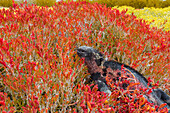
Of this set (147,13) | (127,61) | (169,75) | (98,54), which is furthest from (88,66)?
(147,13)

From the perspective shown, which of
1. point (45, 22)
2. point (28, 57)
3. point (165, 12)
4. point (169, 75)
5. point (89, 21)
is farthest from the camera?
point (165, 12)

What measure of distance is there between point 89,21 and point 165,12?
7399mm

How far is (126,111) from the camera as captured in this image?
1.95 m

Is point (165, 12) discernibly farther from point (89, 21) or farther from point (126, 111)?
point (126, 111)

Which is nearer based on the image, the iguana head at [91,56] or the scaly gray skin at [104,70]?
the scaly gray skin at [104,70]

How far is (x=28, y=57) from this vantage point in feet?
7.50

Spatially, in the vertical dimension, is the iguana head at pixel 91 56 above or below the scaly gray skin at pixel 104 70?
above

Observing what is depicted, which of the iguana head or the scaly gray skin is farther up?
the iguana head

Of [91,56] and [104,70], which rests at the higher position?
[91,56]

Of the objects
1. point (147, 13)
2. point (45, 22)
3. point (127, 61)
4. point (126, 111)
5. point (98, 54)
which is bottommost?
point (126, 111)

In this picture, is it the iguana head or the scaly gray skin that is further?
the iguana head

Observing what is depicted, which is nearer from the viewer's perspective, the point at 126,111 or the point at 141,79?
the point at 126,111

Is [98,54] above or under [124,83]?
above

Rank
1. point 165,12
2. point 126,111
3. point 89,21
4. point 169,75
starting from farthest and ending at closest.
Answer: point 165,12 < point 89,21 < point 169,75 < point 126,111
